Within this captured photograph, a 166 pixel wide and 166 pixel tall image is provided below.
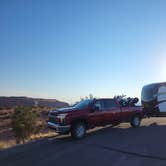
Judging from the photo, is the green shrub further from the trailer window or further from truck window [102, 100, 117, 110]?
the trailer window

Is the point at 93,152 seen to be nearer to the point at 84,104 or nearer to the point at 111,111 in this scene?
the point at 84,104

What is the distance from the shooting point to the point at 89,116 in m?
13.3

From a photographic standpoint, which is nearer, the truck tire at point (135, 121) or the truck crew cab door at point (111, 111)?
the truck crew cab door at point (111, 111)

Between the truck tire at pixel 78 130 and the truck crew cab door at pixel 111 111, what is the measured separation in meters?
1.93

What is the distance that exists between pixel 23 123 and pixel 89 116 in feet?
32.4

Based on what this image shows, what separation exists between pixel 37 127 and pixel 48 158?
15.6 metres

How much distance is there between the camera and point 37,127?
23859 mm

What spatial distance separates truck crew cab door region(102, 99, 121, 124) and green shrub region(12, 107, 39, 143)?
8748 millimetres

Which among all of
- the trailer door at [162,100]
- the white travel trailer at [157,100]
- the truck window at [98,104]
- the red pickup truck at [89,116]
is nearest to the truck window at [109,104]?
the red pickup truck at [89,116]

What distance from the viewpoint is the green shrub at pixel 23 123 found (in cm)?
2106

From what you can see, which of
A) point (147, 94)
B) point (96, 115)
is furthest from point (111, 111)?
point (147, 94)

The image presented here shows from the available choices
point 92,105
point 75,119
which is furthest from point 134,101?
point 75,119

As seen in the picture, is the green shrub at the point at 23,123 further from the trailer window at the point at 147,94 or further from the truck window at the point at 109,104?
the trailer window at the point at 147,94

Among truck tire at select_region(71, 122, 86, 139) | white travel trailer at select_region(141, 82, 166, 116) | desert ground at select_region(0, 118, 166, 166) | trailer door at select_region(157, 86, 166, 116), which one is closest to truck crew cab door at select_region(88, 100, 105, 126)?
truck tire at select_region(71, 122, 86, 139)
